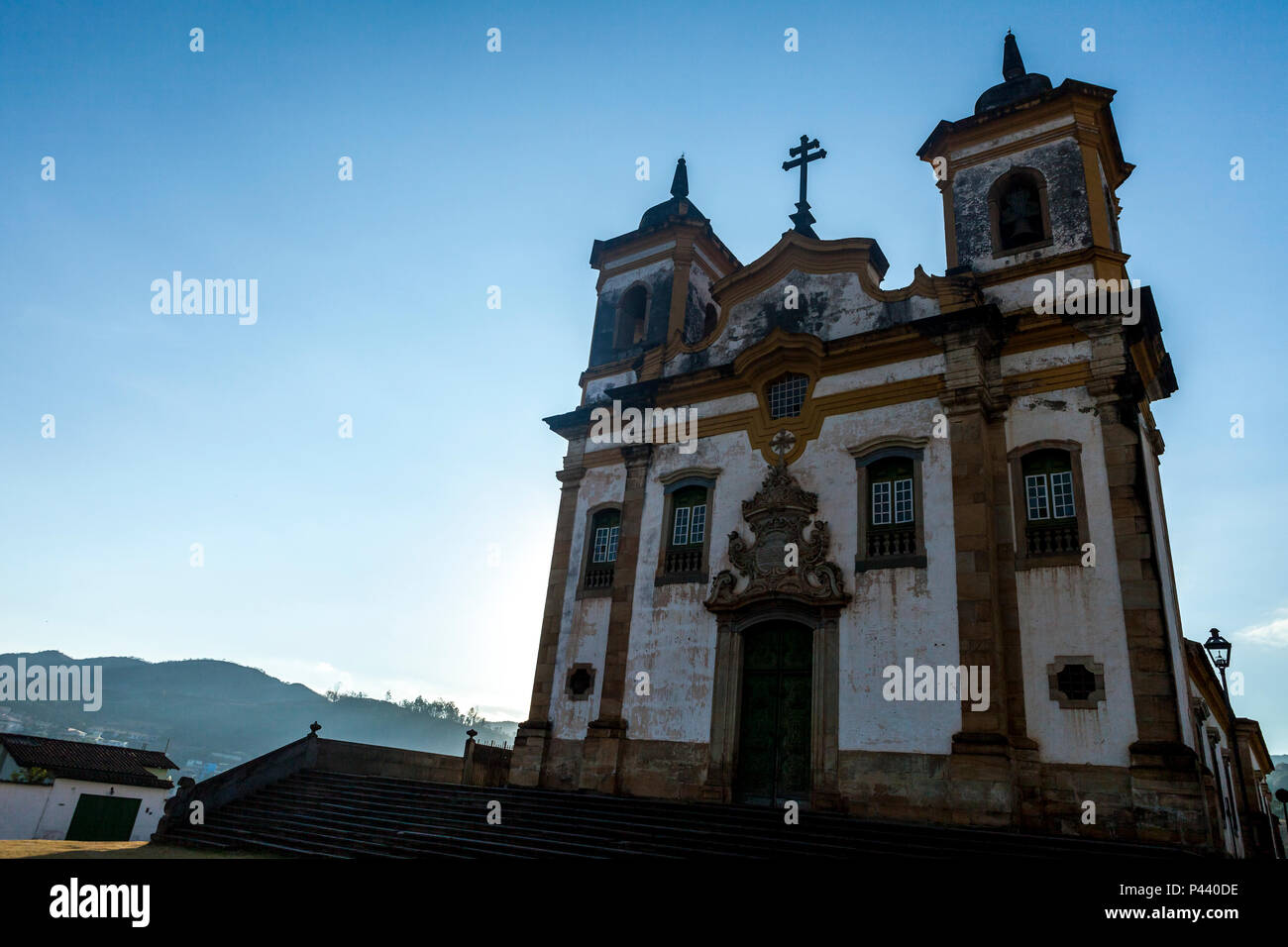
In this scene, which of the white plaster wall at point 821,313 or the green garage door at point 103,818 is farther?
the green garage door at point 103,818

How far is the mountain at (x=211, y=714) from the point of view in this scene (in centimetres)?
10944

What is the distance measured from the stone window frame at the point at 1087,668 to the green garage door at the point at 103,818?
26092 millimetres

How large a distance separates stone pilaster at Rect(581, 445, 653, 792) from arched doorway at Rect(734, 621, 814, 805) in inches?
94.7

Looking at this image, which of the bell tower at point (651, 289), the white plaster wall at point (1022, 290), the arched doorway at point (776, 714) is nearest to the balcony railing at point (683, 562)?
the arched doorway at point (776, 714)

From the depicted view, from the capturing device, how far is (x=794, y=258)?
16.2 metres

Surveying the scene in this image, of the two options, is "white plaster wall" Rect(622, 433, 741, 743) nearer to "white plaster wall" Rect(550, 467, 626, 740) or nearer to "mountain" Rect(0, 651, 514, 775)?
"white plaster wall" Rect(550, 467, 626, 740)

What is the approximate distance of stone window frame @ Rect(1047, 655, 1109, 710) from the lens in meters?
10.9

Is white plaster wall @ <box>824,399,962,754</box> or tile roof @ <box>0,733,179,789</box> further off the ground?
white plaster wall @ <box>824,399,962,754</box>

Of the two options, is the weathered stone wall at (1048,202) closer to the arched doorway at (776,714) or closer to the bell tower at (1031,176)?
the bell tower at (1031,176)

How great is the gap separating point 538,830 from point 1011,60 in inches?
704

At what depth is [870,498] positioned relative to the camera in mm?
13609

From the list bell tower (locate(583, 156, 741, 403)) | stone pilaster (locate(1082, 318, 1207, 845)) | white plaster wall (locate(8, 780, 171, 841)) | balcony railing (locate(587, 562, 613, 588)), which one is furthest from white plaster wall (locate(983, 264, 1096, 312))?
white plaster wall (locate(8, 780, 171, 841))

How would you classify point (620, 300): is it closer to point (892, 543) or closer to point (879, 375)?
point (879, 375)

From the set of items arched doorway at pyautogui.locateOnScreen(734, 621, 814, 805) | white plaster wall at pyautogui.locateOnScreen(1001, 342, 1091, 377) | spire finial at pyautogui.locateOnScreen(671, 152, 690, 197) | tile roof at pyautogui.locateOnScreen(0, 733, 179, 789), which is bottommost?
tile roof at pyautogui.locateOnScreen(0, 733, 179, 789)
